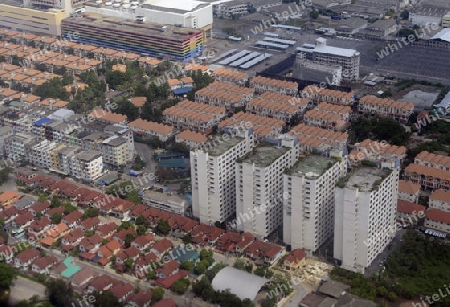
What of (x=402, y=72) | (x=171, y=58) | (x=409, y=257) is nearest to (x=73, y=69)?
(x=171, y=58)

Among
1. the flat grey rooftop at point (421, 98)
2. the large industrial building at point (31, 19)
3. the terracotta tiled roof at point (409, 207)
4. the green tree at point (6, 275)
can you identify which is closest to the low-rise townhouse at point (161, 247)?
the green tree at point (6, 275)

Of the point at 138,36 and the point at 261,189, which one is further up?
the point at 138,36

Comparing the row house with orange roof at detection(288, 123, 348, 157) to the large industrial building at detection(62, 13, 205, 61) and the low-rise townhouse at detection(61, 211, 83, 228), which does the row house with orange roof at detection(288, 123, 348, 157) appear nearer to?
the low-rise townhouse at detection(61, 211, 83, 228)

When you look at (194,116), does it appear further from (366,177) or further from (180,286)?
(180,286)

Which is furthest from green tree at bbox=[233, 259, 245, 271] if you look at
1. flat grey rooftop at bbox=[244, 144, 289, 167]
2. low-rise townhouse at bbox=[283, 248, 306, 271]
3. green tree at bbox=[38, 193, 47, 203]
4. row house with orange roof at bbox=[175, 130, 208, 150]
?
row house with orange roof at bbox=[175, 130, 208, 150]

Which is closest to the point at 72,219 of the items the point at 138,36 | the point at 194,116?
the point at 194,116

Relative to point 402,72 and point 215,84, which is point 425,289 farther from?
point 402,72
